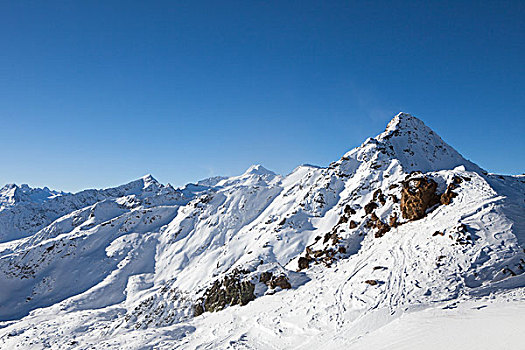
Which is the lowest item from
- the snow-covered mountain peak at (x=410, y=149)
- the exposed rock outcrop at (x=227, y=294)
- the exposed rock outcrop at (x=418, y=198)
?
the exposed rock outcrop at (x=227, y=294)

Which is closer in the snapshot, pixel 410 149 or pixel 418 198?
pixel 418 198

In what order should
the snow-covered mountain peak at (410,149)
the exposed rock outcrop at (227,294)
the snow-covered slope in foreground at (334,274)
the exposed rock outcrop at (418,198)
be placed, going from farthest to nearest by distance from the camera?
the snow-covered mountain peak at (410,149) < the exposed rock outcrop at (227,294) < the exposed rock outcrop at (418,198) < the snow-covered slope in foreground at (334,274)

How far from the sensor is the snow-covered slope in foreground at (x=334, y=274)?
55.0 feet

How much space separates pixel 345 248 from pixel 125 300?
5777 cm

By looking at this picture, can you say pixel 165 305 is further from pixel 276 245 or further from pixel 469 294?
pixel 469 294

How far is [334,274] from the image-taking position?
26000 mm

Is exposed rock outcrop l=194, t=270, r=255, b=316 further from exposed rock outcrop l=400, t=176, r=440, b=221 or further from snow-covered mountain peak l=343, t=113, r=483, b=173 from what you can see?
snow-covered mountain peak l=343, t=113, r=483, b=173

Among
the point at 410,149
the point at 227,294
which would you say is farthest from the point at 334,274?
the point at 410,149

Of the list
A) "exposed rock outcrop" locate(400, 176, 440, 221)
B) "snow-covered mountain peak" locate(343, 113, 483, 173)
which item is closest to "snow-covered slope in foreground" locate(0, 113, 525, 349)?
"exposed rock outcrop" locate(400, 176, 440, 221)

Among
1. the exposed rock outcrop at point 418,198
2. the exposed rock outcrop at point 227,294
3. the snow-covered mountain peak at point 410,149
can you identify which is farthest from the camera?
the snow-covered mountain peak at point 410,149

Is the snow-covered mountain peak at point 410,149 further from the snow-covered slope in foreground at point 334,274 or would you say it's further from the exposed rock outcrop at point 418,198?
the exposed rock outcrop at point 418,198

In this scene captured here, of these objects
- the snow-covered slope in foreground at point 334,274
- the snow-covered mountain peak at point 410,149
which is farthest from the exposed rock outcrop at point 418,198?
the snow-covered mountain peak at point 410,149

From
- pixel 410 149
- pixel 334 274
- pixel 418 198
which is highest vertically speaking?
pixel 410 149

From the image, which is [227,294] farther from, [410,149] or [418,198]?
[410,149]
